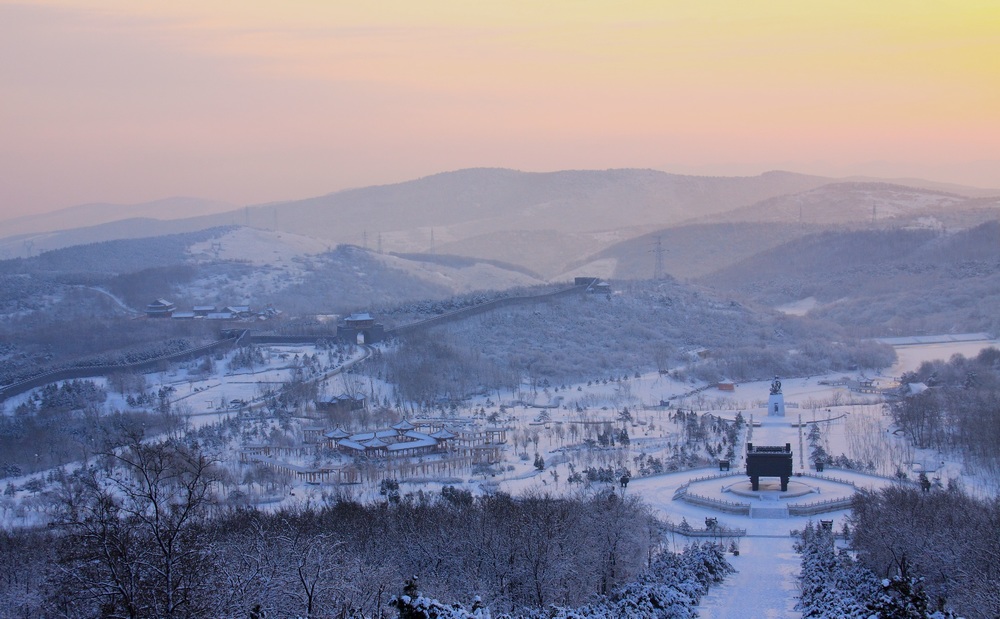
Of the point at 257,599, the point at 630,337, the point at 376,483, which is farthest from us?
the point at 630,337

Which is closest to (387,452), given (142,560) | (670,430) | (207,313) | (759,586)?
(670,430)

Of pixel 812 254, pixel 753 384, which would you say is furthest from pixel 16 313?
pixel 812 254

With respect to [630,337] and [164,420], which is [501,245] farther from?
[164,420]

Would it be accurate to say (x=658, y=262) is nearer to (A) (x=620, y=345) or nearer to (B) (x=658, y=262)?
(B) (x=658, y=262)

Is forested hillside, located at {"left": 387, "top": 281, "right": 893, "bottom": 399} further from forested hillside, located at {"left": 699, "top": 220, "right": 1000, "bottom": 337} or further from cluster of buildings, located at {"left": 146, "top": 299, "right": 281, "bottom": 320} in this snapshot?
cluster of buildings, located at {"left": 146, "top": 299, "right": 281, "bottom": 320}

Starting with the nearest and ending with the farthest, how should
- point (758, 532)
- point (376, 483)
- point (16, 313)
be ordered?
point (758, 532)
point (376, 483)
point (16, 313)

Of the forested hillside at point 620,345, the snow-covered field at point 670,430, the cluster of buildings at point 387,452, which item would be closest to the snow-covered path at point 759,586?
the snow-covered field at point 670,430
